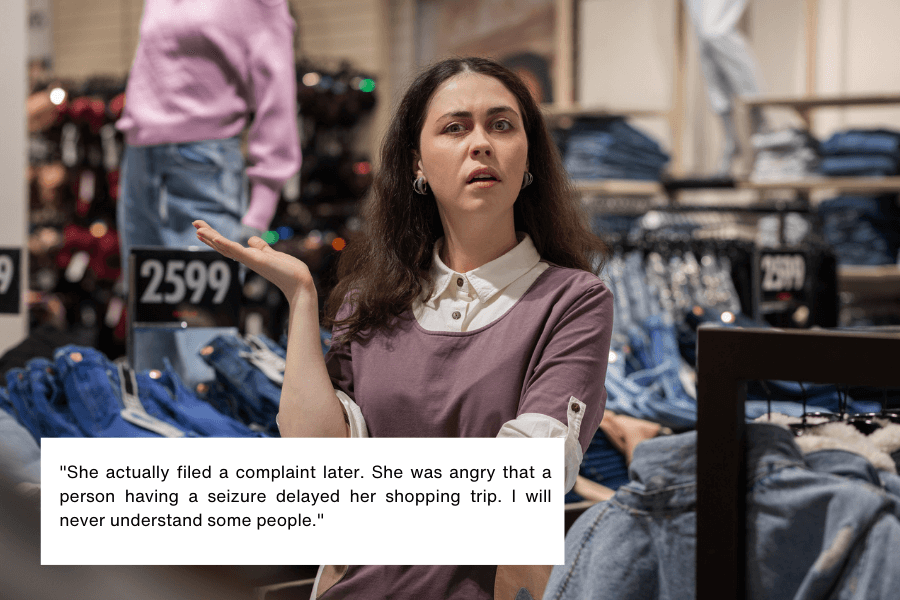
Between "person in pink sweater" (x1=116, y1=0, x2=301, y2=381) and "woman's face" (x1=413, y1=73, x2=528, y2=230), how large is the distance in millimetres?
1094

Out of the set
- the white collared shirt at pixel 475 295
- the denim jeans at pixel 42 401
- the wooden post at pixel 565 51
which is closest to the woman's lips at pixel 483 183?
the white collared shirt at pixel 475 295

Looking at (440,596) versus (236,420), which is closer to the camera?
(440,596)

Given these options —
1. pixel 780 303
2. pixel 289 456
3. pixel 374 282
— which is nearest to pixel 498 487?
pixel 289 456

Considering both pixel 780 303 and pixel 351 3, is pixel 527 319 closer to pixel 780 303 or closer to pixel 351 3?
pixel 780 303

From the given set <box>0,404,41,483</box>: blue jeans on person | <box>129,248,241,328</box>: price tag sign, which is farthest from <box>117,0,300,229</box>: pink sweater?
<box>0,404,41,483</box>: blue jeans on person

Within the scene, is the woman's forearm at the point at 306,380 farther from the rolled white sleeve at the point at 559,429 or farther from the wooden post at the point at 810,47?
the wooden post at the point at 810,47

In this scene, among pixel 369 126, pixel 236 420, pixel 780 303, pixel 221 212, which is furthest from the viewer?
pixel 369 126

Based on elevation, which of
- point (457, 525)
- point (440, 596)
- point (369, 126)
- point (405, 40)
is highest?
point (405, 40)

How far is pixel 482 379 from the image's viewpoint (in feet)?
3.33

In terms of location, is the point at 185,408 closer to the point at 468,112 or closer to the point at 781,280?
the point at 468,112

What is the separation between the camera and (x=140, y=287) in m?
1.79

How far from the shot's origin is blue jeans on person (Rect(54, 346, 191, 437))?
1621 mm

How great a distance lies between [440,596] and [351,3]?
5176 mm
